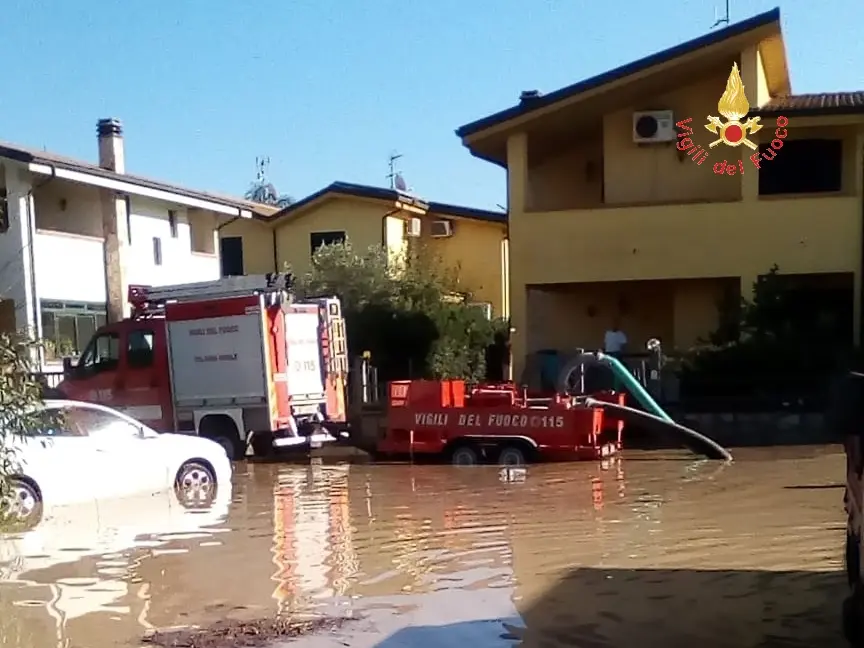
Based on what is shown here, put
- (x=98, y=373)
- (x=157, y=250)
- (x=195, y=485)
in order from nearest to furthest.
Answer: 1. (x=195, y=485)
2. (x=98, y=373)
3. (x=157, y=250)

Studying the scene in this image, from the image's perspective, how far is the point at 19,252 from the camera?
24.8 metres

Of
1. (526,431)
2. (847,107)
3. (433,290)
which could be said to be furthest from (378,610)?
(433,290)

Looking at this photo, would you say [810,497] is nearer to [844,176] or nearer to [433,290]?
[844,176]

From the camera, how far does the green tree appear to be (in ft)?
80.6

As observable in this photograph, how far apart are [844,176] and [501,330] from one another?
9.20 m

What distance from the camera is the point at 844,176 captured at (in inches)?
915

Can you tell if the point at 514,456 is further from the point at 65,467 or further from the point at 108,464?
the point at 65,467

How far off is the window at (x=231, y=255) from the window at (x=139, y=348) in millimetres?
17912

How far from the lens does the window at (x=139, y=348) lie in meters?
19.5

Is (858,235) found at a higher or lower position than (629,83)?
lower

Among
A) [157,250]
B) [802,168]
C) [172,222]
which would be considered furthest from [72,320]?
[802,168]

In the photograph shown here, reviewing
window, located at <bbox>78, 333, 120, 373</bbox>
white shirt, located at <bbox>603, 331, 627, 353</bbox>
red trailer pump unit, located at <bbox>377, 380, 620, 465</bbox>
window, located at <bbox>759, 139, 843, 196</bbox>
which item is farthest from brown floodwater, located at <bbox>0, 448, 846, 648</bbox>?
window, located at <bbox>759, 139, 843, 196</bbox>

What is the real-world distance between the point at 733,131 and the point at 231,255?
19.7 metres

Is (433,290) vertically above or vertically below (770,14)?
below
